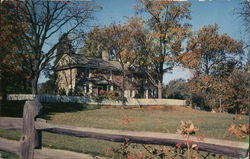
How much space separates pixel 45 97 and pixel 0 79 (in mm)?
7846

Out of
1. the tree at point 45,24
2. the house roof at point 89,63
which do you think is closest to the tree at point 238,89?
the tree at point 45,24

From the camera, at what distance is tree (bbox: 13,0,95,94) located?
13.4 meters

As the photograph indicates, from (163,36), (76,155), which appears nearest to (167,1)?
(163,36)

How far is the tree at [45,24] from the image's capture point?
43.9ft

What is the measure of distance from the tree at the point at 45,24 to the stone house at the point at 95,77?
7.26m

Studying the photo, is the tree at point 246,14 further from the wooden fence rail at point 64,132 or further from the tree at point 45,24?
the tree at point 45,24

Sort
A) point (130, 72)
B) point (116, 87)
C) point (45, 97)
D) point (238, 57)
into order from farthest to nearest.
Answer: point (116, 87) → point (130, 72) → point (45, 97) → point (238, 57)

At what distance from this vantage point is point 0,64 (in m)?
10.3

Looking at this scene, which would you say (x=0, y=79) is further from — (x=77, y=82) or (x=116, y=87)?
(x=116, y=87)

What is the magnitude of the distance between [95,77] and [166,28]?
581 inches

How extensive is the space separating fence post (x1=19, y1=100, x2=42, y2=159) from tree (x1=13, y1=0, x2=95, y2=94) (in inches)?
434

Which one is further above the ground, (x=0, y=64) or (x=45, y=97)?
(x=0, y=64)

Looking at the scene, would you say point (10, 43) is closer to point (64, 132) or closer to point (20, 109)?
point (20, 109)

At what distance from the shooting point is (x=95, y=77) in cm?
2661
